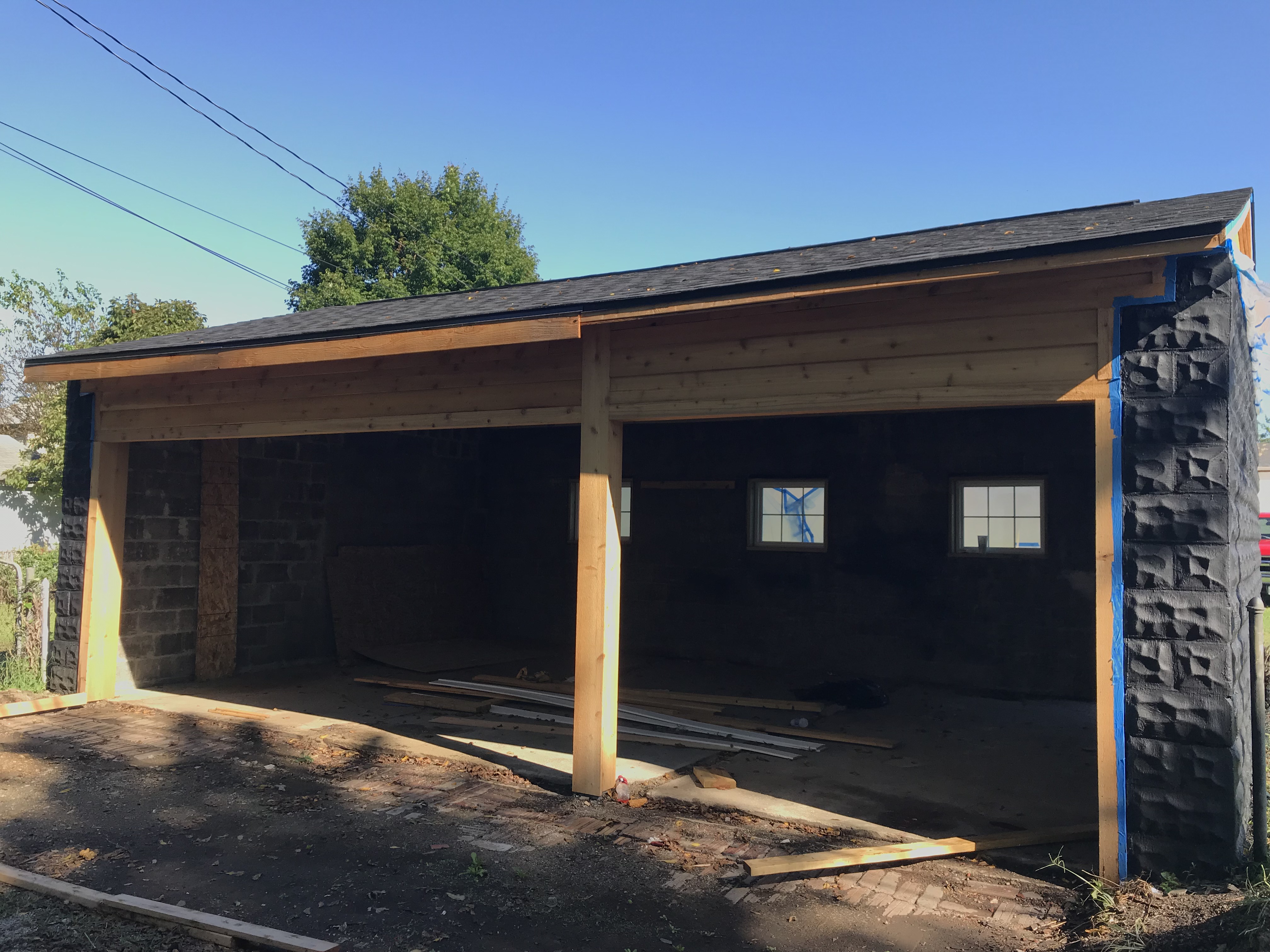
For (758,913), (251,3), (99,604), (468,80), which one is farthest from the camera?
(468,80)

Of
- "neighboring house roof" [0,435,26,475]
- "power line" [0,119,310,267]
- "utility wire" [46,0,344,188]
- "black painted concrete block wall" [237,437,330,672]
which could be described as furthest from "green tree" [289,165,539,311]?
"black painted concrete block wall" [237,437,330,672]

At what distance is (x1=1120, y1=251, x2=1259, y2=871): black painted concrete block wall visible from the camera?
3629 mm

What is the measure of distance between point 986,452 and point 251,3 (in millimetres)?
12119

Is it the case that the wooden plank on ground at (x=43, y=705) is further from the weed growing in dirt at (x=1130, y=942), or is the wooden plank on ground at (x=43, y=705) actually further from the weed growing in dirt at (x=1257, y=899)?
the weed growing in dirt at (x=1257, y=899)

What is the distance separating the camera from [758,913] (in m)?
3.68

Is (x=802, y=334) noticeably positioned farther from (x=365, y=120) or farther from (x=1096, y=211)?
(x=365, y=120)

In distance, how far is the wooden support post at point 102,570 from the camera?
781 centimetres

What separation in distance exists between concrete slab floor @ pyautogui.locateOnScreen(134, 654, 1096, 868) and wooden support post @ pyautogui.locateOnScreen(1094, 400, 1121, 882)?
446mm

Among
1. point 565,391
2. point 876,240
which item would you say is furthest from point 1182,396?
point 565,391

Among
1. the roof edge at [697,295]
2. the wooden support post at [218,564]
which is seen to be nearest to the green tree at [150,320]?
the wooden support post at [218,564]

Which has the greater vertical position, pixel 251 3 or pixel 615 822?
pixel 251 3

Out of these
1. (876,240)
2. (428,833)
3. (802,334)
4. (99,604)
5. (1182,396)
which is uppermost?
(876,240)

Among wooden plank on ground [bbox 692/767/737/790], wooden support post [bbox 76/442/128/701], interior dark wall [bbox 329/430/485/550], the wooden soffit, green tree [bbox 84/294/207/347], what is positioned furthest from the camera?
green tree [bbox 84/294/207/347]

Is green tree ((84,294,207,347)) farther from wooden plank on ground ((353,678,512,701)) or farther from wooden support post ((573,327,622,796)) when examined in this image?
wooden support post ((573,327,622,796))
